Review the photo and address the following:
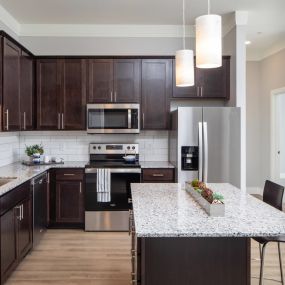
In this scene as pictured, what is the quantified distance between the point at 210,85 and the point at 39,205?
2819 millimetres

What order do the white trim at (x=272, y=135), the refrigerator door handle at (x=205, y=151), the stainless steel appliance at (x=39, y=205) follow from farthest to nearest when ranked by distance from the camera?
the white trim at (x=272, y=135), the refrigerator door handle at (x=205, y=151), the stainless steel appliance at (x=39, y=205)

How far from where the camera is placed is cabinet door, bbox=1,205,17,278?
2797 mm

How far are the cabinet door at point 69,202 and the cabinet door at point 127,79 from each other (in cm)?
137

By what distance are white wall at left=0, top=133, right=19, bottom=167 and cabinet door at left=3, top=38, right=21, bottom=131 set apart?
55cm

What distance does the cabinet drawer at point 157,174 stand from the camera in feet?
14.9

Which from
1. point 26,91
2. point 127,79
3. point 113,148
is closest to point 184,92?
point 127,79

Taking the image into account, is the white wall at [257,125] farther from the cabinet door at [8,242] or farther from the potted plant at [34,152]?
the cabinet door at [8,242]


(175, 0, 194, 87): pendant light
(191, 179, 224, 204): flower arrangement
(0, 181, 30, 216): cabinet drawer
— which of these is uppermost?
(175, 0, 194, 87): pendant light

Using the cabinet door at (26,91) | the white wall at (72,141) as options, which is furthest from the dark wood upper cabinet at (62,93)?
the white wall at (72,141)

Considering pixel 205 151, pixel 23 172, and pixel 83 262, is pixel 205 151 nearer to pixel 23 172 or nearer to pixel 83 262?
pixel 83 262

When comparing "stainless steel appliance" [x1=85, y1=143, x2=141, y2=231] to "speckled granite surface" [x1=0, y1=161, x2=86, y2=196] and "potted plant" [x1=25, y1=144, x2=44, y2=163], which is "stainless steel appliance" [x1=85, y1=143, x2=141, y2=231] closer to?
"speckled granite surface" [x1=0, y1=161, x2=86, y2=196]

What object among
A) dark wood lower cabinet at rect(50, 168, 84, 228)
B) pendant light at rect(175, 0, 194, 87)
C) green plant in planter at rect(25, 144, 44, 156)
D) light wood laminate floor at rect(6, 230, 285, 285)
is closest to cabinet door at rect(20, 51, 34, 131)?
green plant in planter at rect(25, 144, 44, 156)

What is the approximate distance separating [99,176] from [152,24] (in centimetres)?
239

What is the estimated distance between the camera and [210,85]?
4.86 m
